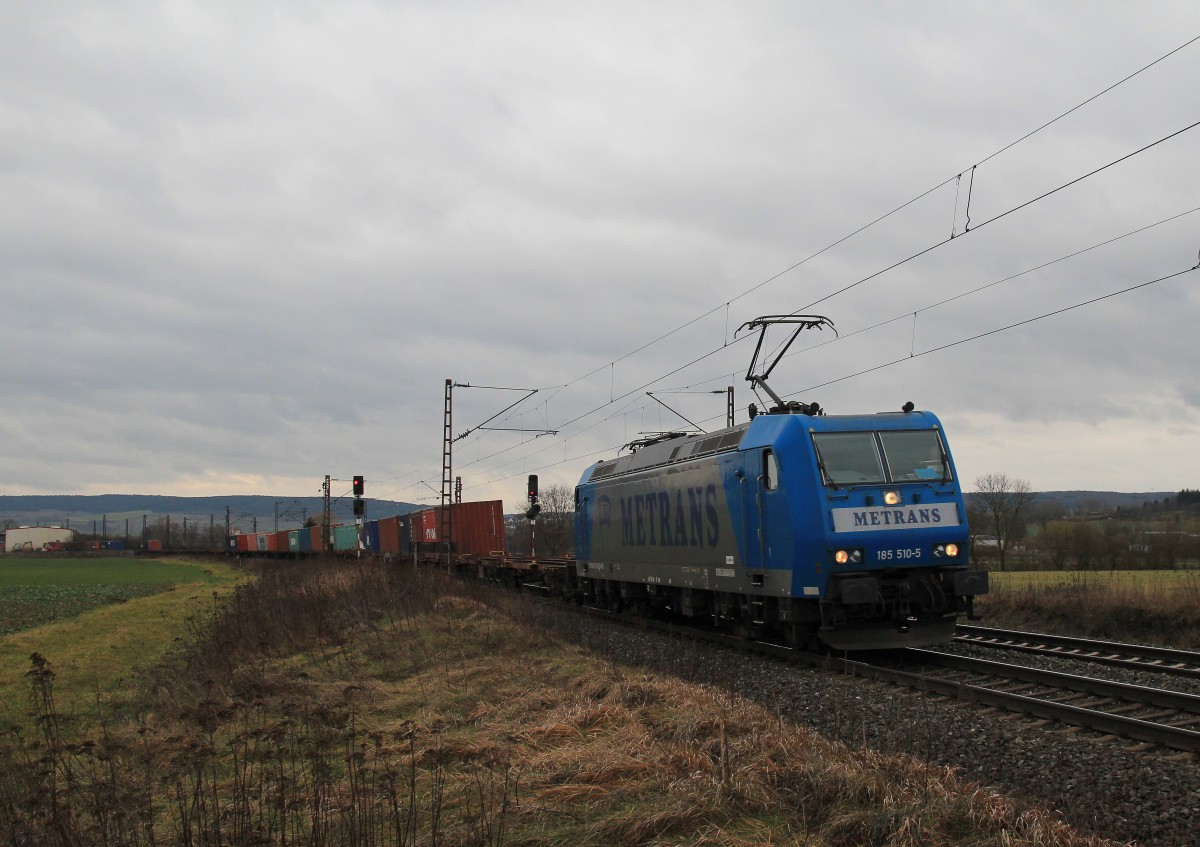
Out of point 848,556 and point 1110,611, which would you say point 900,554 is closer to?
point 848,556

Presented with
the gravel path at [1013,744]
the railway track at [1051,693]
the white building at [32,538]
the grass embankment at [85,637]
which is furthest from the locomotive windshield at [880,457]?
the white building at [32,538]

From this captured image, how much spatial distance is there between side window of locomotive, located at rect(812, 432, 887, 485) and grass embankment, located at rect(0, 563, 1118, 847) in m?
3.99

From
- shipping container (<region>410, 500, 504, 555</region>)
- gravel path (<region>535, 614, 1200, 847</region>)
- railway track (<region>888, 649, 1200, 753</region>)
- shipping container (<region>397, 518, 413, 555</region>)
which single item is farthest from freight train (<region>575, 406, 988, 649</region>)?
shipping container (<region>397, 518, 413, 555</region>)

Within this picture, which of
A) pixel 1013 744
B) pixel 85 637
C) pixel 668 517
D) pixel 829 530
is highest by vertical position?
pixel 668 517

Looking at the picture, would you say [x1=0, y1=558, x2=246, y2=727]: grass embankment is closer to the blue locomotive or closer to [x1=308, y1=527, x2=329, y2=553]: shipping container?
the blue locomotive

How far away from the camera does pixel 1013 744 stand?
8.66 meters

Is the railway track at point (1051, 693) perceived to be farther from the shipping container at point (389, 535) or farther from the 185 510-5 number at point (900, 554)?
the shipping container at point (389, 535)

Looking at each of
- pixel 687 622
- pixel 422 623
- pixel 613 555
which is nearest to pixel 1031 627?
pixel 687 622

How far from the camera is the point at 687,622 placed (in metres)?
20.8

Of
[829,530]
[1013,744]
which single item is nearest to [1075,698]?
[1013,744]

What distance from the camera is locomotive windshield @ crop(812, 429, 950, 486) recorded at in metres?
13.9

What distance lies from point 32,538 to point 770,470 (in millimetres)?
181761

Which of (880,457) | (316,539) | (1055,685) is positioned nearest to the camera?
(1055,685)

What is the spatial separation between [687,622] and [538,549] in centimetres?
5006
